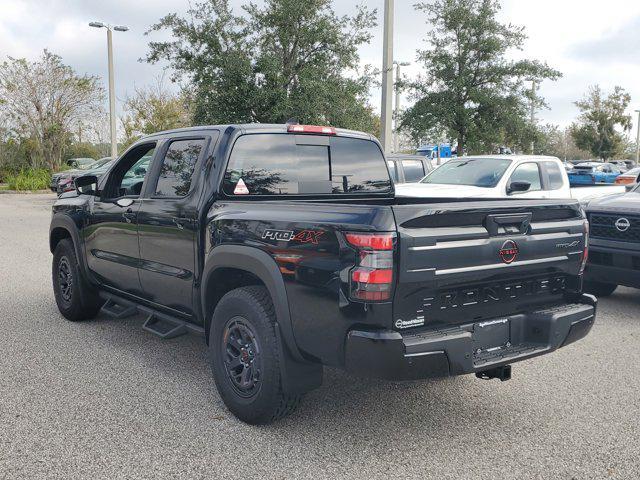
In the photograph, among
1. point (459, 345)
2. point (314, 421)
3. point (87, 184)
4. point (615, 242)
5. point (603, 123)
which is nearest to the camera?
point (459, 345)

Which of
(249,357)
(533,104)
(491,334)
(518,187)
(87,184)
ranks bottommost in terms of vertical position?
(249,357)

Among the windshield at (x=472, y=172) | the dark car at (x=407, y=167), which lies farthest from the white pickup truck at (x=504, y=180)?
the dark car at (x=407, y=167)

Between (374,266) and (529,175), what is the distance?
26.0ft

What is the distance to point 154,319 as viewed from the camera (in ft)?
15.9

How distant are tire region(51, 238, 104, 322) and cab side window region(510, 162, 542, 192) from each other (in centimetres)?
→ 686

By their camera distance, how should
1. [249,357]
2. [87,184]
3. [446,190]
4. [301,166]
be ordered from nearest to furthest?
[249,357] < [301,166] < [87,184] < [446,190]

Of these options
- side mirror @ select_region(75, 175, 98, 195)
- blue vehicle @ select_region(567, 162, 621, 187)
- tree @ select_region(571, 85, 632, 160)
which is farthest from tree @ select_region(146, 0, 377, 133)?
tree @ select_region(571, 85, 632, 160)

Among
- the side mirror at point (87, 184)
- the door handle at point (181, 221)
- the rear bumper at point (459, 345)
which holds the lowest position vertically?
the rear bumper at point (459, 345)

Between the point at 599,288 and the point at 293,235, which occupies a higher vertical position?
the point at 293,235

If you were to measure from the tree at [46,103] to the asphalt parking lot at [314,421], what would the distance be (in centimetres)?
2907

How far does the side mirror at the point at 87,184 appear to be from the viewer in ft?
17.8

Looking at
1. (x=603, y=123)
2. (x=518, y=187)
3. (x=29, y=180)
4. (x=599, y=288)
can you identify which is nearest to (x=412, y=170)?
(x=518, y=187)

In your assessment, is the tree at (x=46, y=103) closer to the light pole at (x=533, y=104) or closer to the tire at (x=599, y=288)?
the light pole at (x=533, y=104)

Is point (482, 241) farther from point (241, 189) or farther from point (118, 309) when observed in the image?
point (118, 309)
